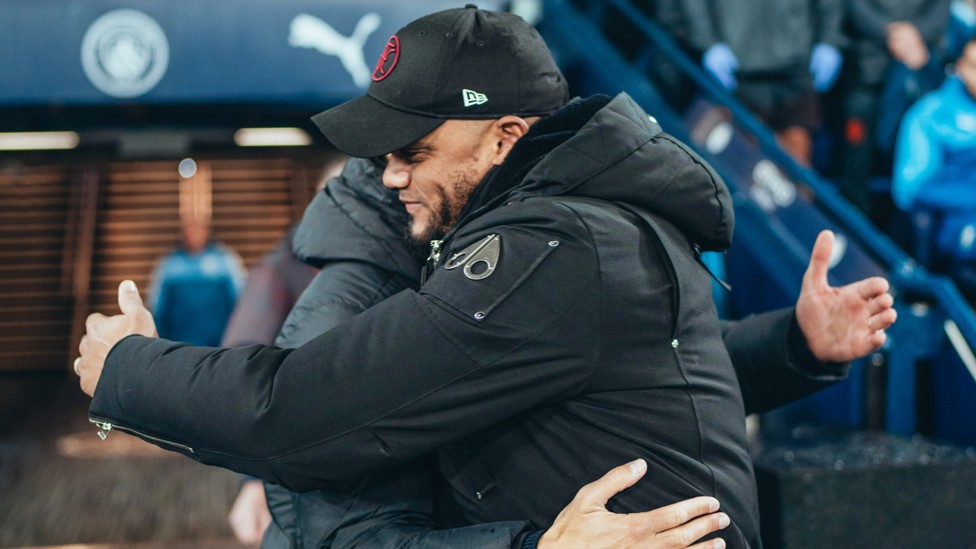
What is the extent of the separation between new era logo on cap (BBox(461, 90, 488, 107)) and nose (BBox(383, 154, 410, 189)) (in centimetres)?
20

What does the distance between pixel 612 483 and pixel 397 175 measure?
777 mm

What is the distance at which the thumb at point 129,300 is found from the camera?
2.08 meters

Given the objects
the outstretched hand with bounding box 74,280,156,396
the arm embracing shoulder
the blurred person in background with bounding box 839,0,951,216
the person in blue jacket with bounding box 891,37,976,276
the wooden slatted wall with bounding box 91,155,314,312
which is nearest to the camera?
the arm embracing shoulder

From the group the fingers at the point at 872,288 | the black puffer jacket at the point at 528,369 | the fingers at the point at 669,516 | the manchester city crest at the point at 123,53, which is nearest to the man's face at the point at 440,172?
the black puffer jacket at the point at 528,369

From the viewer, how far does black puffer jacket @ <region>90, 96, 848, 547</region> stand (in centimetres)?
180

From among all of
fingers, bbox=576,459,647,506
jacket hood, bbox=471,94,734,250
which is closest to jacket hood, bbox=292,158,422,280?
jacket hood, bbox=471,94,734,250

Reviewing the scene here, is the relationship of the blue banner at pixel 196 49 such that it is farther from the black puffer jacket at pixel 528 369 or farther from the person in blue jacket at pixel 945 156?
the black puffer jacket at pixel 528 369

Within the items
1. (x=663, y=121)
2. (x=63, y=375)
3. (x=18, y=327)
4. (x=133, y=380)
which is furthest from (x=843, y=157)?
(x=18, y=327)

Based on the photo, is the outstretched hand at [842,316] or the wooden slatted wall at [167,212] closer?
the outstretched hand at [842,316]

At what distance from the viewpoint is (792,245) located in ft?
17.7

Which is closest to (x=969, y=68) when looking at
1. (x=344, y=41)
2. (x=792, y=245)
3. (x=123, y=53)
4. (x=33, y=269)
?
(x=792, y=245)

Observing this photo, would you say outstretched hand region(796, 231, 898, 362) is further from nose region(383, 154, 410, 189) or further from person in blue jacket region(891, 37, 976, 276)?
person in blue jacket region(891, 37, 976, 276)

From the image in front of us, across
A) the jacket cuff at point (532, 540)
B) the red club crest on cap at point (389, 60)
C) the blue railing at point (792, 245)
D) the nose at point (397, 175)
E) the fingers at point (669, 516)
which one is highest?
the red club crest on cap at point (389, 60)

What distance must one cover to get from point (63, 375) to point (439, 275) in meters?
11.5
